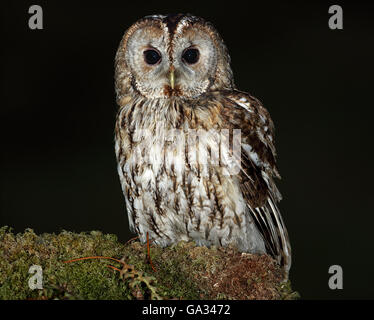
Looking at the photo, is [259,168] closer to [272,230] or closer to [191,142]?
[272,230]

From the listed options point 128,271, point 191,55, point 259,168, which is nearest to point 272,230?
point 259,168

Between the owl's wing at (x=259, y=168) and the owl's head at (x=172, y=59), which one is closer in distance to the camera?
the owl's head at (x=172, y=59)

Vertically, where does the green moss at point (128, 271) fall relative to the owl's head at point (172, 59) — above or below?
below

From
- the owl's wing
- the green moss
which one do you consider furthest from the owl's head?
the green moss

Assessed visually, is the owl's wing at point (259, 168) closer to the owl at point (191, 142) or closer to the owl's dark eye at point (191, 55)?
the owl at point (191, 142)

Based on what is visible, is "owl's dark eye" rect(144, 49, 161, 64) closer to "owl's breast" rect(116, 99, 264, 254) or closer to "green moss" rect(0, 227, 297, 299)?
"owl's breast" rect(116, 99, 264, 254)

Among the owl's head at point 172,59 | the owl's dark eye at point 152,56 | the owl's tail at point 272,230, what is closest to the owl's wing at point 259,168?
the owl's tail at point 272,230
